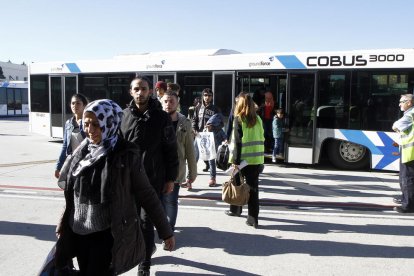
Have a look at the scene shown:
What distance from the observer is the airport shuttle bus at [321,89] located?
9.55 meters

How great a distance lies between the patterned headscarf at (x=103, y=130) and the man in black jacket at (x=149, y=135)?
106 cm

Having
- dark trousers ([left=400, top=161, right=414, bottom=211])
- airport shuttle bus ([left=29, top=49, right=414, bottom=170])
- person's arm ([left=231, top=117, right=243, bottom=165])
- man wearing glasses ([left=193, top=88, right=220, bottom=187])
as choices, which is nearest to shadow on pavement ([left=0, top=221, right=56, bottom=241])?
person's arm ([left=231, top=117, right=243, bottom=165])

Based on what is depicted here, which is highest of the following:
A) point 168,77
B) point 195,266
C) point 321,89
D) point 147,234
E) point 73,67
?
point 73,67

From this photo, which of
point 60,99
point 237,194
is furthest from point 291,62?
point 60,99

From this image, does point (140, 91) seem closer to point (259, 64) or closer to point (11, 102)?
point (259, 64)

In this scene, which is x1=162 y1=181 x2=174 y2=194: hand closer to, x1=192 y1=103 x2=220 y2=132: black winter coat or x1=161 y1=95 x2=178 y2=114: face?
x1=161 y1=95 x2=178 y2=114: face

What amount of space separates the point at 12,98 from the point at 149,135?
32.0 meters

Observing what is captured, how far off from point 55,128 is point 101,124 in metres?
12.9

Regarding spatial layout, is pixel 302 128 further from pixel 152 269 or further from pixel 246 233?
pixel 152 269

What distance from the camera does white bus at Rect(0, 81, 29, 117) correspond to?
3138cm

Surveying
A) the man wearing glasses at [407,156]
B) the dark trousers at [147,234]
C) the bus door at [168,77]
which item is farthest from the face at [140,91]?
the bus door at [168,77]

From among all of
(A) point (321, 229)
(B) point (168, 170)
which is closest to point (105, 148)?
(B) point (168, 170)

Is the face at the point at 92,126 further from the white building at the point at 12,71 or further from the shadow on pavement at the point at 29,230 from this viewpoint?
the white building at the point at 12,71

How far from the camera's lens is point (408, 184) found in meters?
6.37
